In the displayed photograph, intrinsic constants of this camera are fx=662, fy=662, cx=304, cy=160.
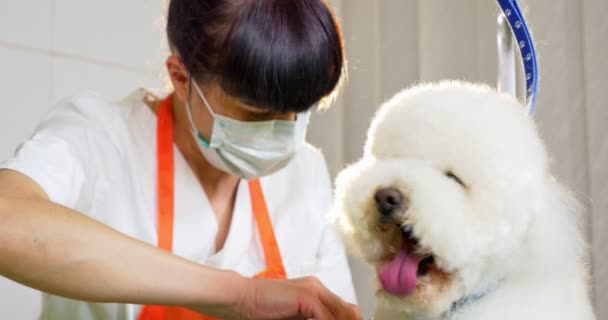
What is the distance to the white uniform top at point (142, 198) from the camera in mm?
943

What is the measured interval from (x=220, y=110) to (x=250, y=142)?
0.21 feet

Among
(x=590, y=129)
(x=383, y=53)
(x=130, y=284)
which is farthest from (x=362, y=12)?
(x=130, y=284)

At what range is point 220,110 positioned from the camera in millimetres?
962

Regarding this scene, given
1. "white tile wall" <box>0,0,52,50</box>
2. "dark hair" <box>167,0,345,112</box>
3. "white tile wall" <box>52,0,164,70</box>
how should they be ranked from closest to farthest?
"dark hair" <box>167,0,345,112</box> < "white tile wall" <box>0,0,52,50</box> < "white tile wall" <box>52,0,164,70</box>

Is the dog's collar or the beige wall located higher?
the beige wall

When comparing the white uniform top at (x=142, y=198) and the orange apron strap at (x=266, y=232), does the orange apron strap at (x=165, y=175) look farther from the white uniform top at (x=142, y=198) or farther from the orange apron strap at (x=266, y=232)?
the orange apron strap at (x=266, y=232)

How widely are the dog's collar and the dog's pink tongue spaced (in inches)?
2.6

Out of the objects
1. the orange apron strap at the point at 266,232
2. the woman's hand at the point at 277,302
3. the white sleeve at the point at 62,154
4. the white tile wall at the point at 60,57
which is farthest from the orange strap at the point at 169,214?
the white tile wall at the point at 60,57

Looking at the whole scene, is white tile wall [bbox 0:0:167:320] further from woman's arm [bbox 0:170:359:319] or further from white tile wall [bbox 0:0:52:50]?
woman's arm [bbox 0:170:359:319]

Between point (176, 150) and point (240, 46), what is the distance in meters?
0.29

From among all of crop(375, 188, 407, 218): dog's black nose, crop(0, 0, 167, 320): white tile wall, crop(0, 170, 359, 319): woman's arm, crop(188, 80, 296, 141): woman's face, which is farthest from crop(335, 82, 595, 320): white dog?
crop(0, 0, 167, 320): white tile wall

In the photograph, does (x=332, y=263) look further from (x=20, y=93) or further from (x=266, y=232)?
(x=20, y=93)

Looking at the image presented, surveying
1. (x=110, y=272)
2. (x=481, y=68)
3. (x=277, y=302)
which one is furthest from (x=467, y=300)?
(x=481, y=68)

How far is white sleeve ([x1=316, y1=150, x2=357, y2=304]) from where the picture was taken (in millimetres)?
1190
